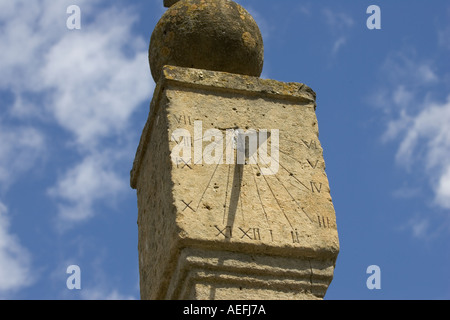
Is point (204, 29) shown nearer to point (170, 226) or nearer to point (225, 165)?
point (225, 165)

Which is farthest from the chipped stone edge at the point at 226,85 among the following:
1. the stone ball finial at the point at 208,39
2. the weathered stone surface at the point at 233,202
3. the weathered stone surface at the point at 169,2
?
the weathered stone surface at the point at 169,2

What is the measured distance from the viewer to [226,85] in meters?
7.41

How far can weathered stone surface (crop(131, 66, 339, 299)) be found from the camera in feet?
21.8

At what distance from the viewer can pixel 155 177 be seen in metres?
7.36

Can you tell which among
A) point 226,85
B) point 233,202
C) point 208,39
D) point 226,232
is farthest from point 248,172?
point 208,39

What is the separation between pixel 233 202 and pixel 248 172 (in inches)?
11.5

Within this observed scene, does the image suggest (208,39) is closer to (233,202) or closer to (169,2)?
(169,2)

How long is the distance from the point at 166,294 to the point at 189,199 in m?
0.71

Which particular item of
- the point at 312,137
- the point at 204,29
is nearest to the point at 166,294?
the point at 312,137

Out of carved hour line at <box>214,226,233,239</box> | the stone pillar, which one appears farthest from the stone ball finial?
carved hour line at <box>214,226,233,239</box>
